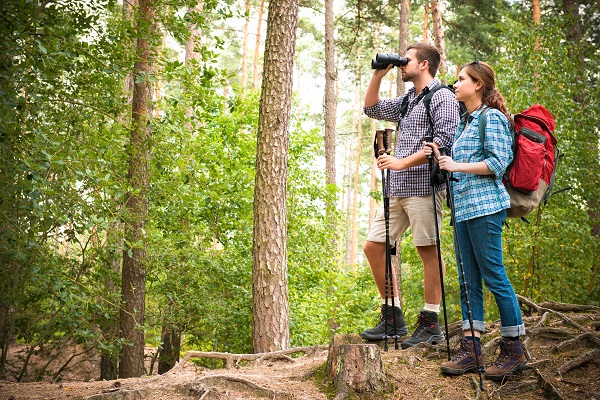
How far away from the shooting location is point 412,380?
3545 mm

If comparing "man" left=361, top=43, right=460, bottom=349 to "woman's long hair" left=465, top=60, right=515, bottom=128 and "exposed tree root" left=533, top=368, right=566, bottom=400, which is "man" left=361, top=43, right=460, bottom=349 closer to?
"woman's long hair" left=465, top=60, right=515, bottom=128

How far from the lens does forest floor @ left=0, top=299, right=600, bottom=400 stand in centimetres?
340

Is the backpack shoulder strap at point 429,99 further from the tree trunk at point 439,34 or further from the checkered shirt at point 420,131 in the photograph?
the tree trunk at point 439,34

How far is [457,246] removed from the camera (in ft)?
12.3

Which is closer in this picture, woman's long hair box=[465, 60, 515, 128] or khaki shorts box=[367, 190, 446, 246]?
woman's long hair box=[465, 60, 515, 128]

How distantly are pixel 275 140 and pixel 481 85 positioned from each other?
259cm

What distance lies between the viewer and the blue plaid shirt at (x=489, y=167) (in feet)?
11.2

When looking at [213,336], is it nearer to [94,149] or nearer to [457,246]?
[94,149]

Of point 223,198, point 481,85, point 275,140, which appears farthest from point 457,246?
point 223,198

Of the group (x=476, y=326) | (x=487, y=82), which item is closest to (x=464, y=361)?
(x=476, y=326)

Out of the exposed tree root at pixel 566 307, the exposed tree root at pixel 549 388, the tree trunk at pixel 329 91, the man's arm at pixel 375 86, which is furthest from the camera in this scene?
the tree trunk at pixel 329 91

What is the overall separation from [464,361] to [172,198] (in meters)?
4.50

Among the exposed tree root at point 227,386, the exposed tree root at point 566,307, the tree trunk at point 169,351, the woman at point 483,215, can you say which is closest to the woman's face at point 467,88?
the woman at point 483,215

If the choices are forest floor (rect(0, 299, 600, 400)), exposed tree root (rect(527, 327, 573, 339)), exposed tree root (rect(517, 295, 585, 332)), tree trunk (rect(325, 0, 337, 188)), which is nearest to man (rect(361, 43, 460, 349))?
forest floor (rect(0, 299, 600, 400))
